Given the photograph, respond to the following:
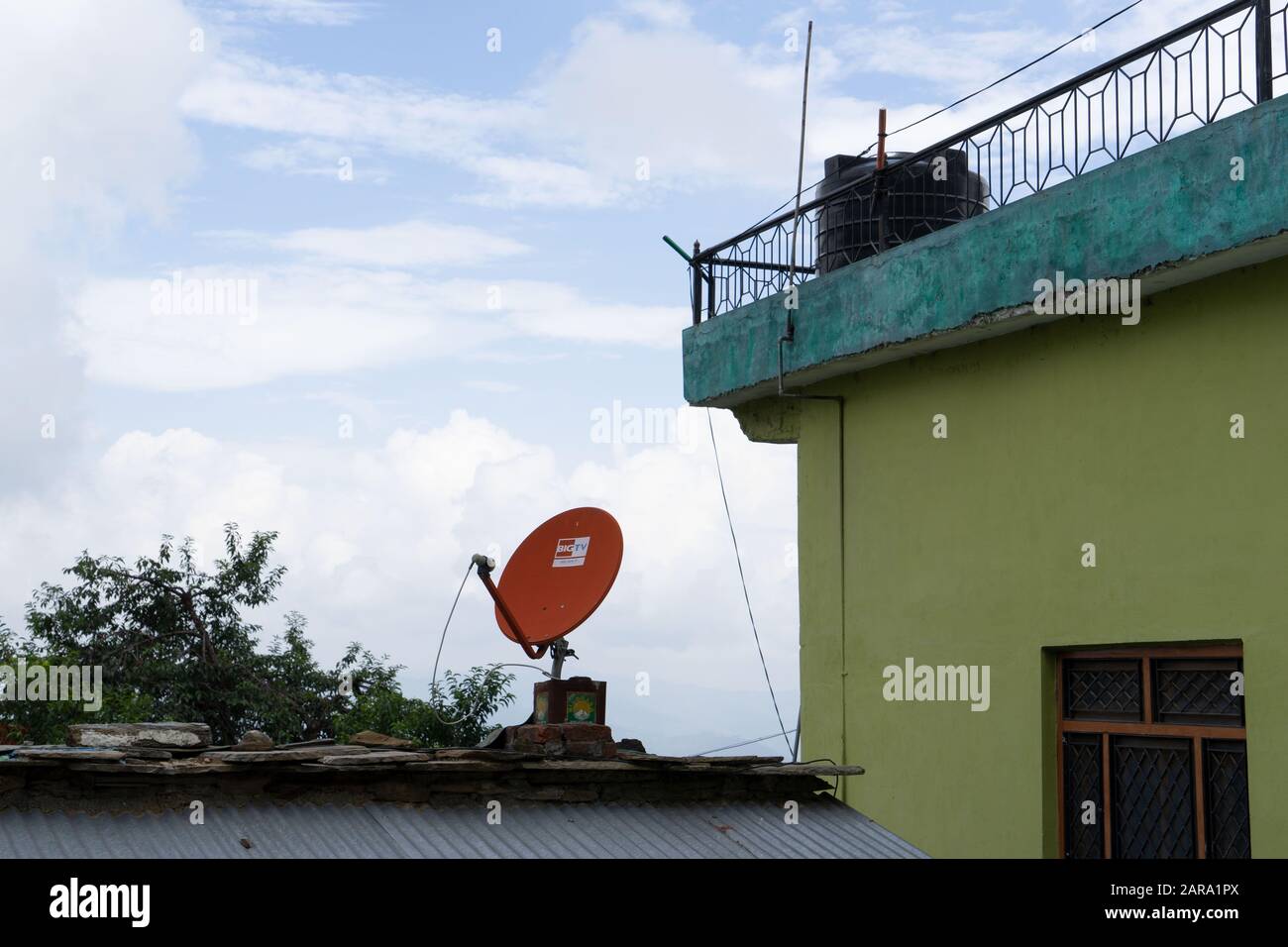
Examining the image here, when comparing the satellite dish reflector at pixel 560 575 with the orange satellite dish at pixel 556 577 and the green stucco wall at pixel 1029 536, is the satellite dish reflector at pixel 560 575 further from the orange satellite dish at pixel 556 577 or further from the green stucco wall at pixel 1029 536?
the green stucco wall at pixel 1029 536

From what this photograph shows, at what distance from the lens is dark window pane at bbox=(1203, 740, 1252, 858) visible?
8.66 meters

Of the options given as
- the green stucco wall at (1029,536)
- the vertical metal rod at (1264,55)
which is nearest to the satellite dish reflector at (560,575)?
the green stucco wall at (1029,536)

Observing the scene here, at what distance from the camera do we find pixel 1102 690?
9719 mm

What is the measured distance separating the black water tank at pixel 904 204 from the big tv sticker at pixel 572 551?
350cm

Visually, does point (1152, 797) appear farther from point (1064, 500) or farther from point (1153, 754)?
point (1064, 500)

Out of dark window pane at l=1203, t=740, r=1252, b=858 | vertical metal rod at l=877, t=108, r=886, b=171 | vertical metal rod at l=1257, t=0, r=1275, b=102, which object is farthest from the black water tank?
Answer: dark window pane at l=1203, t=740, r=1252, b=858

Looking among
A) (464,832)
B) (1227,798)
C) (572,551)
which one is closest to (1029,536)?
(1227,798)

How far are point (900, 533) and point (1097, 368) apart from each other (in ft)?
7.35

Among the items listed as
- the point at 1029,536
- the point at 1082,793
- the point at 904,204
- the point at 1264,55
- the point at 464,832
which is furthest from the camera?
the point at 904,204

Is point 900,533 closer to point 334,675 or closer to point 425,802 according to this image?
point 425,802

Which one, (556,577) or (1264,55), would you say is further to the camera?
(556,577)

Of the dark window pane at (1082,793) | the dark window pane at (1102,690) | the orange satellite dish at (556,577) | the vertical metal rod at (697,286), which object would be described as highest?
the vertical metal rod at (697,286)

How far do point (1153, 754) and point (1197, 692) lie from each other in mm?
514

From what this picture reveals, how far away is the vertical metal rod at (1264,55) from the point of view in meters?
8.31
